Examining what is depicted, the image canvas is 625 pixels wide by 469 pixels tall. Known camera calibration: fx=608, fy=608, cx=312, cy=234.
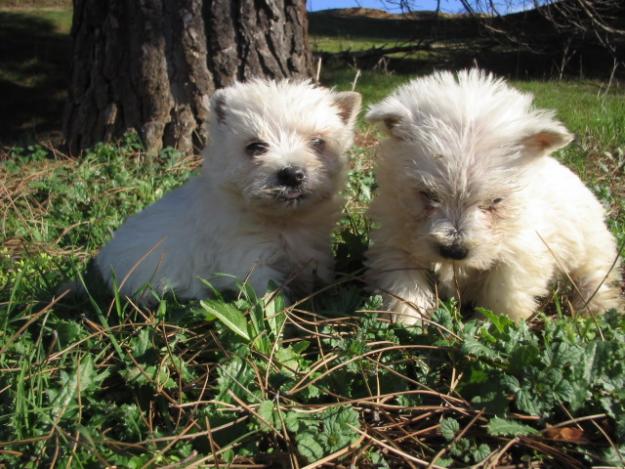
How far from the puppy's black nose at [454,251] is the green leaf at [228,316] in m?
1.01

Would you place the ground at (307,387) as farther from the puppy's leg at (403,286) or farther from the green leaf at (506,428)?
the puppy's leg at (403,286)

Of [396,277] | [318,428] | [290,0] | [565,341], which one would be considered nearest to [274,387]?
[318,428]

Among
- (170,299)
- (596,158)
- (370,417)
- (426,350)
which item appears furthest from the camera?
(596,158)

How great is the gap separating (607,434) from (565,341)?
41 centimetres

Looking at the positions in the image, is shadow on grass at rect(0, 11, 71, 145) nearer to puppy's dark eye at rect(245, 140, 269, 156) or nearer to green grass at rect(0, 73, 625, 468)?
puppy's dark eye at rect(245, 140, 269, 156)

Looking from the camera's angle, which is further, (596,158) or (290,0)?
(596,158)

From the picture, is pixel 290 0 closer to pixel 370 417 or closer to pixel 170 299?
pixel 170 299

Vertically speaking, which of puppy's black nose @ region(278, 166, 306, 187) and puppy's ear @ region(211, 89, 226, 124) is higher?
puppy's ear @ region(211, 89, 226, 124)

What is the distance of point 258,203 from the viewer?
3500mm

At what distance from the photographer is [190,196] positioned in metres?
4.04

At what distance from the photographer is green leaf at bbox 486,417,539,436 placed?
7.75 ft

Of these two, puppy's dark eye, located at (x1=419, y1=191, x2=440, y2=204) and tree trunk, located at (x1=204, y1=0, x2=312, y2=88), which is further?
tree trunk, located at (x1=204, y1=0, x2=312, y2=88)

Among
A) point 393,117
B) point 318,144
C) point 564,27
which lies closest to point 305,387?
point 393,117

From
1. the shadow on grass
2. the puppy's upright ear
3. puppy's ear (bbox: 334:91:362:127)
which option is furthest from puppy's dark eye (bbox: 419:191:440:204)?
the shadow on grass
